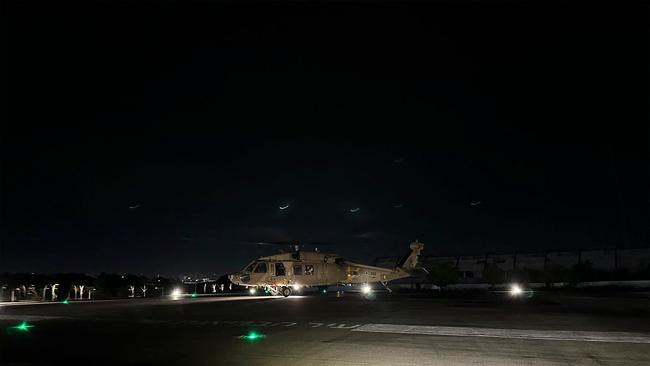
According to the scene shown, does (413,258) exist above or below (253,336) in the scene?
above

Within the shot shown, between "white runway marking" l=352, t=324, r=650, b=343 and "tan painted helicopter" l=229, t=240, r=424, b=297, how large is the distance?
991 inches

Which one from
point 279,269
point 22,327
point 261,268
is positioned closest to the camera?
point 22,327

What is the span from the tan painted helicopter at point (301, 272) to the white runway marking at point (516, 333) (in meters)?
25.2

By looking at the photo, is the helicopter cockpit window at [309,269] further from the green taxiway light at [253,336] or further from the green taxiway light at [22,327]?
the green taxiway light at [253,336]

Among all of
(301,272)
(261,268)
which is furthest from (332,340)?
(301,272)

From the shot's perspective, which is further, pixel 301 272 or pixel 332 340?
pixel 301 272

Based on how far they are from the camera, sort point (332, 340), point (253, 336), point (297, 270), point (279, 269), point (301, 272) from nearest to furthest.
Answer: point (332, 340) < point (253, 336) < point (279, 269) < point (297, 270) < point (301, 272)

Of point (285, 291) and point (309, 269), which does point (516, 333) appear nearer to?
point (309, 269)

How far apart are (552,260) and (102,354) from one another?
10384 cm

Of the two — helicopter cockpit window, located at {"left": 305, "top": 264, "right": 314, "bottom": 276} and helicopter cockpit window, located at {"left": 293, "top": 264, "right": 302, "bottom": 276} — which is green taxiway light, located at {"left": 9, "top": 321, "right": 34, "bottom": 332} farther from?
helicopter cockpit window, located at {"left": 305, "top": 264, "right": 314, "bottom": 276}

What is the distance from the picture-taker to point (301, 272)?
1770 inches

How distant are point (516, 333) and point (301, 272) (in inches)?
1161

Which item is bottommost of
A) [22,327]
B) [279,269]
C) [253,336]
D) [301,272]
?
[22,327]

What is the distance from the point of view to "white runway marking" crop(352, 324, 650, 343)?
15677 millimetres
